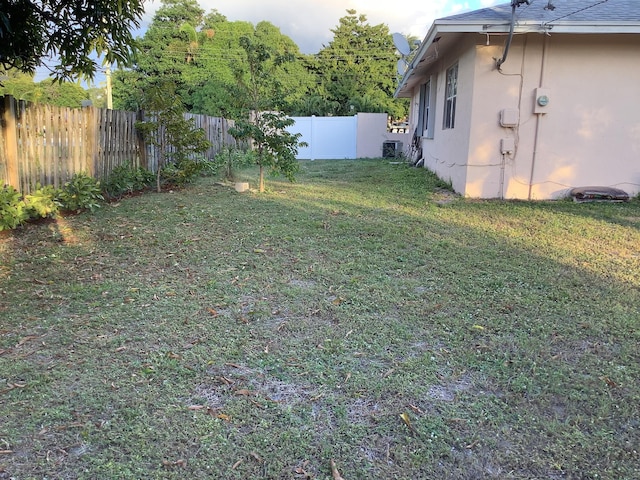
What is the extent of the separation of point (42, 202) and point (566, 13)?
7799mm

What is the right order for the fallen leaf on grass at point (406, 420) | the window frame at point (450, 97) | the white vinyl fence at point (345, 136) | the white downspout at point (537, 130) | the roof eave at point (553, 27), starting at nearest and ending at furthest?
the fallen leaf on grass at point (406, 420) → the roof eave at point (553, 27) → the white downspout at point (537, 130) → the window frame at point (450, 97) → the white vinyl fence at point (345, 136)

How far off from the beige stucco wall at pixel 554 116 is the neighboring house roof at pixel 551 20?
1.09ft

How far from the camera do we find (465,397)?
2352 millimetres

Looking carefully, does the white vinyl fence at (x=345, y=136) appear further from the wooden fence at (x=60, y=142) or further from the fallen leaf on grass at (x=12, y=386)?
the fallen leaf on grass at (x=12, y=386)

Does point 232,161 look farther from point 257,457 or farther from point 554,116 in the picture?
point 257,457

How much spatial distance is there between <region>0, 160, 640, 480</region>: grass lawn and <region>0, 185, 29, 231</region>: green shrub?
198 millimetres

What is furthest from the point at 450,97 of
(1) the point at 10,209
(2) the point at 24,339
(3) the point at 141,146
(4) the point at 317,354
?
(2) the point at 24,339

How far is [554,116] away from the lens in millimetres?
7402

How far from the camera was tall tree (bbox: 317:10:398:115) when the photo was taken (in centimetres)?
2986

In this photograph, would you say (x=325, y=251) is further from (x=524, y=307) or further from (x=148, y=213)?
(x=148, y=213)

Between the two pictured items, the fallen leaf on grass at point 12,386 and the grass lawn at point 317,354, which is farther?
the fallen leaf on grass at point 12,386

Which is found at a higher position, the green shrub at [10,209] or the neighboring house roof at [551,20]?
the neighboring house roof at [551,20]

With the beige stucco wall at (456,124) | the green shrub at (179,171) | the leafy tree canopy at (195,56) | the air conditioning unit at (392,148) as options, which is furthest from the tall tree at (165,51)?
the green shrub at (179,171)

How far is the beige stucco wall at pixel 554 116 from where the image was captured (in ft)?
23.9
